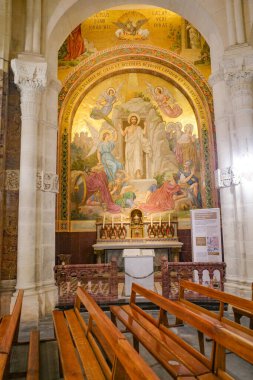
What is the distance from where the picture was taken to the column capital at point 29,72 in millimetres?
6512

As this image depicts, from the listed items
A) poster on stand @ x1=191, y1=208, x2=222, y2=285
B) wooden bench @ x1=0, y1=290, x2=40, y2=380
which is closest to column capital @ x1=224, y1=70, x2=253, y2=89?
poster on stand @ x1=191, y1=208, x2=222, y2=285

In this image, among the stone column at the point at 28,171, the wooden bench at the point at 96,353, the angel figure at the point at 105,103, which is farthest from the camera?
the angel figure at the point at 105,103

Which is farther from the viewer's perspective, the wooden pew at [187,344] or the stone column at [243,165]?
the stone column at [243,165]

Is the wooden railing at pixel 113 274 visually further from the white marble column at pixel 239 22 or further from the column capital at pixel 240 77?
the white marble column at pixel 239 22

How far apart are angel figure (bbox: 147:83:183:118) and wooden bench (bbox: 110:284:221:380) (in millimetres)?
10537

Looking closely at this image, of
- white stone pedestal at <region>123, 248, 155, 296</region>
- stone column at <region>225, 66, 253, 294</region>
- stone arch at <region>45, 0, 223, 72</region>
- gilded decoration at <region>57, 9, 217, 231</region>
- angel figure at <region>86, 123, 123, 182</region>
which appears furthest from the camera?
angel figure at <region>86, 123, 123, 182</region>

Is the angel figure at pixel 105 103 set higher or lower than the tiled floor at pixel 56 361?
higher

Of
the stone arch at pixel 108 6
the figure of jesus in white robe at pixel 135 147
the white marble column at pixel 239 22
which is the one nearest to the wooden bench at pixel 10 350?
the stone arch at pixel 108 6

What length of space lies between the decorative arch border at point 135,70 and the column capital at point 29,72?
20.6 ft

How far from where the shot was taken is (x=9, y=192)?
639cm

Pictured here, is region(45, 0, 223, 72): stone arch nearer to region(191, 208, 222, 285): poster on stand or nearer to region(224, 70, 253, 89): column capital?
region(224, 70, 253, 89): column capital

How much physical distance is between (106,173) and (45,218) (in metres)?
6.48

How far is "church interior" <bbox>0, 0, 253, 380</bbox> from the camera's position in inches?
157

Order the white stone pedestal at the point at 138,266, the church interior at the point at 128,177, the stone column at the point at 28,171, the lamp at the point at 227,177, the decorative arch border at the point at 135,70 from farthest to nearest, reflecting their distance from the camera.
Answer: the decorative arch border at the point at 135,70
the white stone pedestal at the point at 138,266
the lamp at the point at 227,177
the stone column at the point at 28,171
the church interior at the point at 128,177
